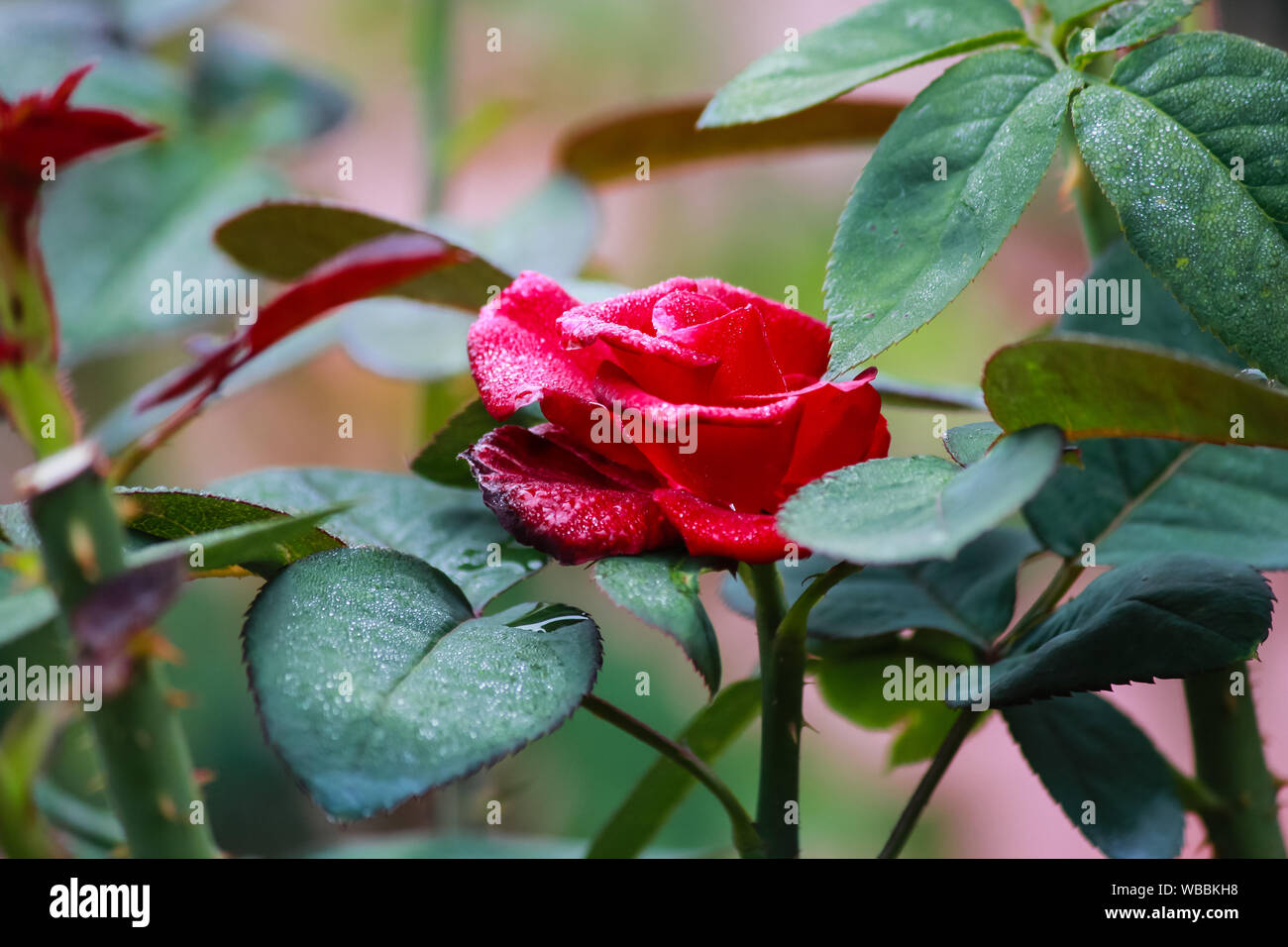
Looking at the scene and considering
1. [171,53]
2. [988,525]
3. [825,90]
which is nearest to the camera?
[988,525]

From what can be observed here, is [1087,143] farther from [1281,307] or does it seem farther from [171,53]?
[171,53]

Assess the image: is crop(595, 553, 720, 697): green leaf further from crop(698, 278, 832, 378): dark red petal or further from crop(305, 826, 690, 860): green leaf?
crop(305, 826, 690, 860): green leaf

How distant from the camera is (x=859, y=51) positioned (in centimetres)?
29

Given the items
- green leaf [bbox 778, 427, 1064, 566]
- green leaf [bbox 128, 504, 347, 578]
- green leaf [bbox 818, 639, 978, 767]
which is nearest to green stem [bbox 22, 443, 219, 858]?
green leaf [bbox 128, 504, 347, 578]

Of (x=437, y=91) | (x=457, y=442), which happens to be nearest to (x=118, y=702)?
(x=457, y=442)

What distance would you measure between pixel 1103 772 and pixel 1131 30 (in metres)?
0.21

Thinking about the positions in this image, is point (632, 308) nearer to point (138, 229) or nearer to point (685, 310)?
point (685, 310)

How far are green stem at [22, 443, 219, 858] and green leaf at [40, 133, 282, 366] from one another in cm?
41

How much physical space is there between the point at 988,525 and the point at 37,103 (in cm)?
17

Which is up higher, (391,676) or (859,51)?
(859,51)

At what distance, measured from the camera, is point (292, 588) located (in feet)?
0.70

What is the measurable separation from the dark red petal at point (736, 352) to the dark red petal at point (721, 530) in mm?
24

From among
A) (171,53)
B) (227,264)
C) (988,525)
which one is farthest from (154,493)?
(171,53)

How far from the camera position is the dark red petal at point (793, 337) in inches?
10.3
